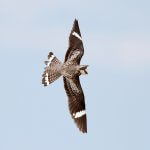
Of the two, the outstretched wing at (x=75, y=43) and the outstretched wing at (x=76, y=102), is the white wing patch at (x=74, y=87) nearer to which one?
the outstretched wing at (x=76, y=102)

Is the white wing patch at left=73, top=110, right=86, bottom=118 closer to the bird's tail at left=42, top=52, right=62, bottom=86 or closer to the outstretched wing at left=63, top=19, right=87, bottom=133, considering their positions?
the outstretched wing at left=63, top=19, right=87, bottom=133

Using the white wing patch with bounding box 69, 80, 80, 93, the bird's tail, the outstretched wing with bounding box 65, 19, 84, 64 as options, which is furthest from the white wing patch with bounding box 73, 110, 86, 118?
the outstretched wing with bounding box 65, 19, 84, 64

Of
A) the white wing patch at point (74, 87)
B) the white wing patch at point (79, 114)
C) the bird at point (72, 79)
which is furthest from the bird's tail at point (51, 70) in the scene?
the white wing patch at point (79, 114)

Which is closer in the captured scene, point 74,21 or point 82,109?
point 82,109

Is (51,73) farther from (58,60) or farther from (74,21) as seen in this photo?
(74,21)

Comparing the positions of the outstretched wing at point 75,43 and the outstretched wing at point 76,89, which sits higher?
the outstretched wing at point 75,43

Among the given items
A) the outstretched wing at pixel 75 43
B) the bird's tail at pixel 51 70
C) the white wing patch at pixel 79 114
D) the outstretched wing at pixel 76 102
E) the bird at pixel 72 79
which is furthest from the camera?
the outstretched wing at pixel 75 43

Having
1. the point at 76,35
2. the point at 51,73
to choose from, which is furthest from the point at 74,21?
the point at 51,73
